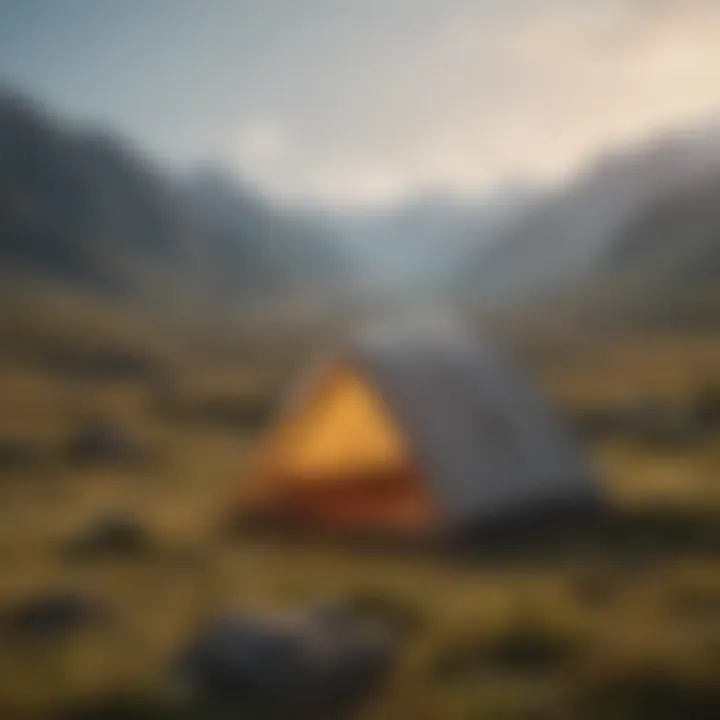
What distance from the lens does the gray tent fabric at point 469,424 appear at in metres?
13.7

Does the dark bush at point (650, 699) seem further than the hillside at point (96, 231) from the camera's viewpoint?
No

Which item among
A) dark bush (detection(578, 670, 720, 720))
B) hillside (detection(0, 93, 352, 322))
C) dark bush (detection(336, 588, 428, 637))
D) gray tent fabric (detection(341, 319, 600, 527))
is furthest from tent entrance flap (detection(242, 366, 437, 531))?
hillside (detection(0, 93, 352, 322))

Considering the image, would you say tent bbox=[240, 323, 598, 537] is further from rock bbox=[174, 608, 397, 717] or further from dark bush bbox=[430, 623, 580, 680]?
rock bbox=[174, 608, 397, 717]

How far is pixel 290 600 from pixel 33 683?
335 centimetres

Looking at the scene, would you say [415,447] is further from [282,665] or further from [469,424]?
[282,665]

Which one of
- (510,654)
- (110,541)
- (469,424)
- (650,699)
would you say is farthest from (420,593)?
(110,541)

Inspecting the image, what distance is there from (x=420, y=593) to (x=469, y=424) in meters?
3.22

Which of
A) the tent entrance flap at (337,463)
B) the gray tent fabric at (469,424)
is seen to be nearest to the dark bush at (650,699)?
the gray tent fabric at (469,424)

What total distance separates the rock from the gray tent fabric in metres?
4.47

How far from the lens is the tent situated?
13.8 m

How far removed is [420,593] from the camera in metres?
11.6

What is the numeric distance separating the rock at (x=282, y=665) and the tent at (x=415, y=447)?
4.51m

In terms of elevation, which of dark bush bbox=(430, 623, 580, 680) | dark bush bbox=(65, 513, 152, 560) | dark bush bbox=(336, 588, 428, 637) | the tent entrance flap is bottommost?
dark bush bbox=(430, 623, 580, 680)

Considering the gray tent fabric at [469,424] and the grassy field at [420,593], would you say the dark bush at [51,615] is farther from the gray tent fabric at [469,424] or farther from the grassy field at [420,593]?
the gray tent fabric at [469,424]
